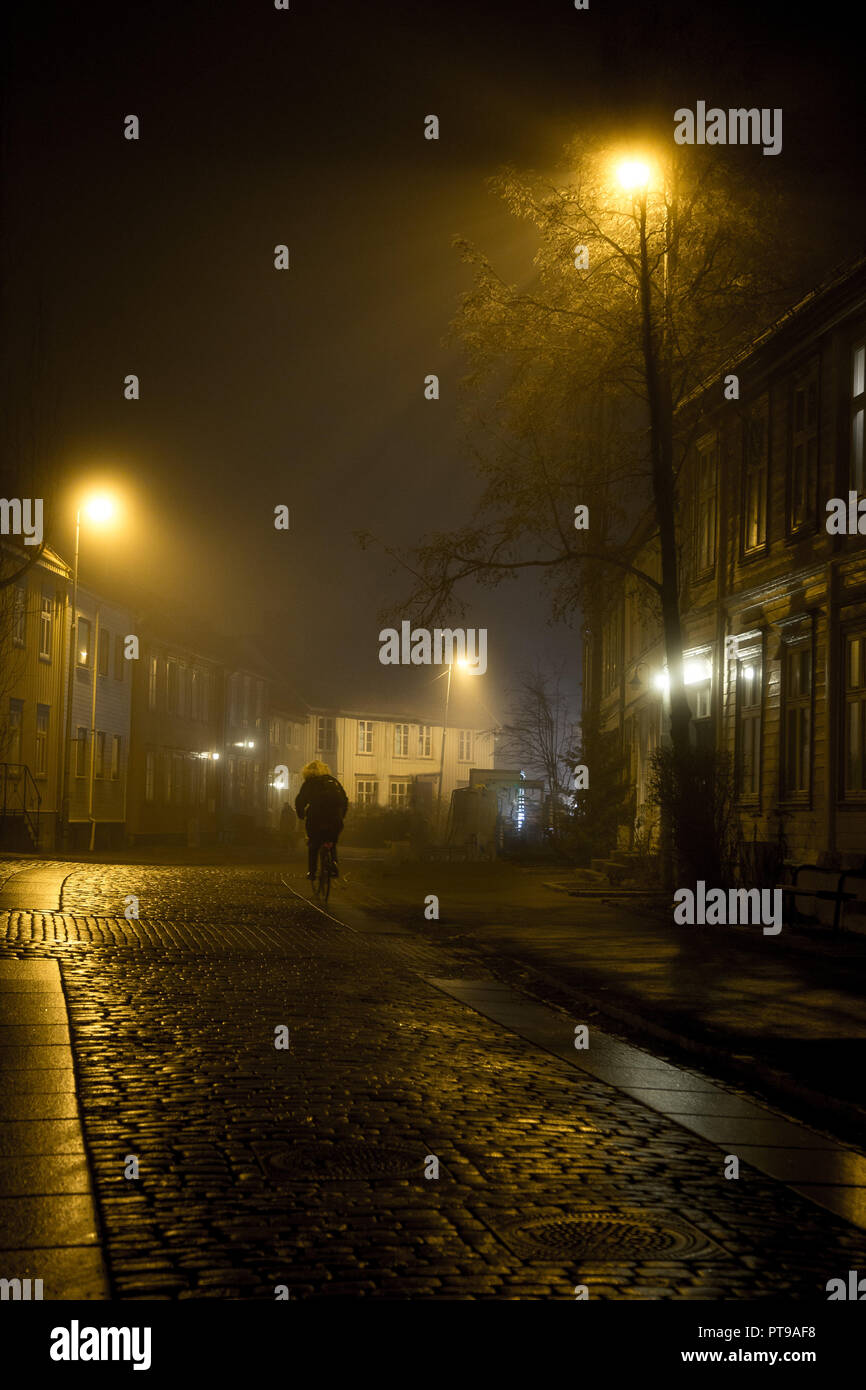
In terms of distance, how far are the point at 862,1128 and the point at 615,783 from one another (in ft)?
78.2

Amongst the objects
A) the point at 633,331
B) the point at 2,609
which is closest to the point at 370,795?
the point at 2,609

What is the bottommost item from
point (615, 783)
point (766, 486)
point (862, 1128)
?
point (862, 1128)

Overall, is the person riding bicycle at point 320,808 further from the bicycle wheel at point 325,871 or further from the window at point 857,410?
the window at point 857,410

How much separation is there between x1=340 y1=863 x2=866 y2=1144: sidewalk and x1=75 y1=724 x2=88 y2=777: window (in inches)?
948

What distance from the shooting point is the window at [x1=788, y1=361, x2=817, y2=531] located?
19.6 meters

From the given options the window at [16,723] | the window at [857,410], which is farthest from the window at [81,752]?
the window at [857,410]

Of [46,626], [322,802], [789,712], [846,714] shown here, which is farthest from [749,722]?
[46,626]

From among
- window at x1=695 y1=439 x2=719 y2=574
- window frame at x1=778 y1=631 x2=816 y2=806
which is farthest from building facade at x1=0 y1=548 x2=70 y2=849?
window frame at x1=778 y1=631 x2=816 y2=806

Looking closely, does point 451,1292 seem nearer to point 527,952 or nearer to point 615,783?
point 527,952

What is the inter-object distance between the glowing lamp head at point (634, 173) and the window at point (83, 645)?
2929 cm

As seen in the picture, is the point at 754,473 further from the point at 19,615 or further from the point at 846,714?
the point at 19,615

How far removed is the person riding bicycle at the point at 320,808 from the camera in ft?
66.0

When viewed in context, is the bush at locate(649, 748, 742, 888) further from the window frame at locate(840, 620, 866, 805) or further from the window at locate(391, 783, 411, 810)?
the window at locate(391, 783, 411, 810)

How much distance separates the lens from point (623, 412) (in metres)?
21.0
